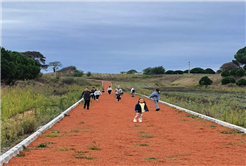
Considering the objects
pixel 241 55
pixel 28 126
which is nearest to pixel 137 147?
pixel 28 126

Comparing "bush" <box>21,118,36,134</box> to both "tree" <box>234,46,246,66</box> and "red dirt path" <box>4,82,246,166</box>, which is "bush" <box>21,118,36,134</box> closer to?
"red dirt path" <box>4,82,246,166</box>

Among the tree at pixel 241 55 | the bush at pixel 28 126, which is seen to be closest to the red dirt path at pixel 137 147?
the bush at pixel 28 126

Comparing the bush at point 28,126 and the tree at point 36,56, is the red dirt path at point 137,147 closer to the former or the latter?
the bush at point 28,126

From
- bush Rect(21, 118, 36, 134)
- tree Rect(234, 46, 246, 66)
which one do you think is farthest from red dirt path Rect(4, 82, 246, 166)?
tree Rect(234, 46, 246, 66)

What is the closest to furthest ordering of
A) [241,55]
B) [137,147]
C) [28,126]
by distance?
[137,147]
[28,126]
[241,55]

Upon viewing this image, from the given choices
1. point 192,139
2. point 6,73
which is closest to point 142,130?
point 192,139

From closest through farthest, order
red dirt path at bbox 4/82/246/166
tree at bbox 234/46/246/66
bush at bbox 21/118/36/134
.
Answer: red dirt path at bbox 4/82/246/166
bush at bbox 21/118/36/134
tree at bbox 234/46/246/66

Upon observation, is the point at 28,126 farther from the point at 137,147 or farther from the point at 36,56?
the point at 36,56

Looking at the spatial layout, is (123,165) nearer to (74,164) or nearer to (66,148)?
(74,164)

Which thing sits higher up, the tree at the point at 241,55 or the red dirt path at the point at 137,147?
the tree at the point at 241,55

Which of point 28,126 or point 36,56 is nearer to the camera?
point 28,126

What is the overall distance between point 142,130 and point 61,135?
2.98 metres

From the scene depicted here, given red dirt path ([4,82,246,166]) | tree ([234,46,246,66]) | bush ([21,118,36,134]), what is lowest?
red dirt path ([4,82,246,166])

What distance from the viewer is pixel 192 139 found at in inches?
417
